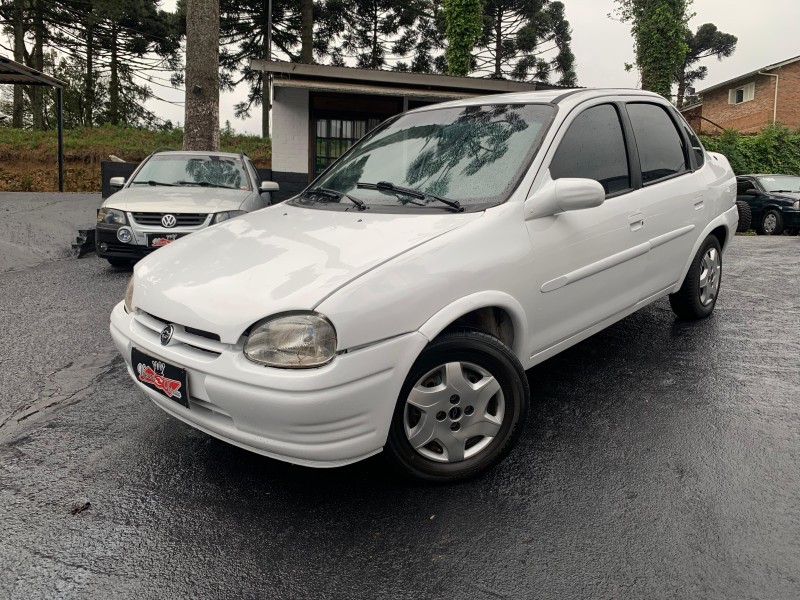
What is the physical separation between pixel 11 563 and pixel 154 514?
50 cm

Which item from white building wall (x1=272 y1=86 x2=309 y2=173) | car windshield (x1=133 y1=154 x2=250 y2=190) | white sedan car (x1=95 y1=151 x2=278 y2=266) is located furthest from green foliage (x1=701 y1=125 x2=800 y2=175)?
white sedan car (x1=95 y1=151 x2=278 y2=266)

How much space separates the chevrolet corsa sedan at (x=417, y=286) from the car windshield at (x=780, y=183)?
13557mm

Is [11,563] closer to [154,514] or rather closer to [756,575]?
[154,514]

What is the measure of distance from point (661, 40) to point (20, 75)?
21255mm

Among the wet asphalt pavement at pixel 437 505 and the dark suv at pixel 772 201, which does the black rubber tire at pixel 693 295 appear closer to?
the wet asphalt pavement at pixel 437 505

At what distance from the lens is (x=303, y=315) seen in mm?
2385

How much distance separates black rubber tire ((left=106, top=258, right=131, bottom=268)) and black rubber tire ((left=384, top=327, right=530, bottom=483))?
6015 mm

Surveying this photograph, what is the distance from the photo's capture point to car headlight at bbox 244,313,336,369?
2359 mm

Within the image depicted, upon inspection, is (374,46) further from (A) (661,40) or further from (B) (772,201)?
(B) (772,201)

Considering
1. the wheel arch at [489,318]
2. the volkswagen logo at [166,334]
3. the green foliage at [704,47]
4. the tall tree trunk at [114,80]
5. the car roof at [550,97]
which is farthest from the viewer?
the green foliage at [704,47]

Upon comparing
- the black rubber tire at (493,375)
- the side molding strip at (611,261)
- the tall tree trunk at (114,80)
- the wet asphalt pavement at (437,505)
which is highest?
the tall tree trunk at (114,80)

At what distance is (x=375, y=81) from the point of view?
47.5ft

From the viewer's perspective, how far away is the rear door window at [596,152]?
3.47 m

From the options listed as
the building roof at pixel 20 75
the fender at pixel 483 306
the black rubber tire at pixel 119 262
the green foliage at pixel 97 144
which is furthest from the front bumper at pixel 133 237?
the green foliage at pixel 97 144
